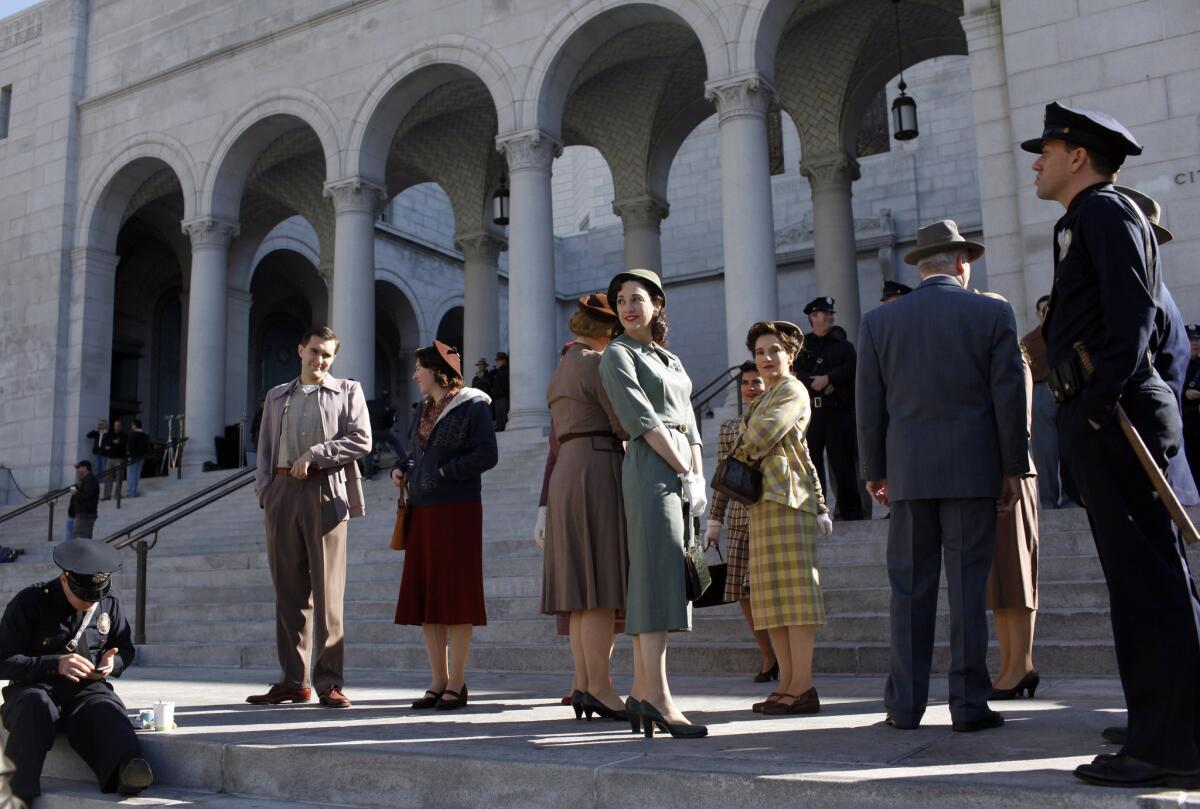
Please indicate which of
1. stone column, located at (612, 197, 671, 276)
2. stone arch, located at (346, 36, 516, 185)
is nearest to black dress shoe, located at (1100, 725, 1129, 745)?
stone arch, located at (346, 36, 516, 185)

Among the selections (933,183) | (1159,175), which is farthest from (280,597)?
(933,183)

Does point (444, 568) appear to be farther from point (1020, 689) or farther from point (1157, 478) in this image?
point (1157, 478)

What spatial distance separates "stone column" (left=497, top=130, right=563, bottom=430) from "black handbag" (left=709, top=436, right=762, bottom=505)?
9546 mm

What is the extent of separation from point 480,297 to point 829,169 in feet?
22.8

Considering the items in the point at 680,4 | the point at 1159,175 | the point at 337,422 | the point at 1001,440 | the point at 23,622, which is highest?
the point at 680,4

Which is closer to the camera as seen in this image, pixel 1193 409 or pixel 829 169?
pixel 1193 409

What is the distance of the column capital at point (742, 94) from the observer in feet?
44.7

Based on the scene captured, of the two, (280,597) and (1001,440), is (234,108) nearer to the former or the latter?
(280,597)

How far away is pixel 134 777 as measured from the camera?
4121mm

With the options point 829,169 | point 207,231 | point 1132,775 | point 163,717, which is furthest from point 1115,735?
point 207,231

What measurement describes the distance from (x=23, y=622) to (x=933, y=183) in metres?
20.9

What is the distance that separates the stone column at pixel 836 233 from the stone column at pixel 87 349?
12.9 m

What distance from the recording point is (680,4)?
14.2 m

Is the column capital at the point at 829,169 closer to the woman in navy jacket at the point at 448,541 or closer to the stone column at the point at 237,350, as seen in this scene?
the stone column at the point at 237,350
